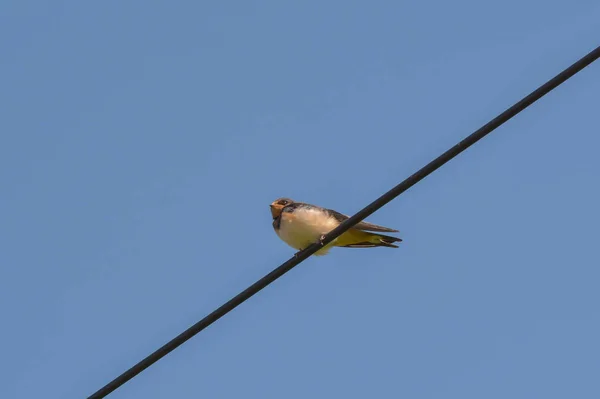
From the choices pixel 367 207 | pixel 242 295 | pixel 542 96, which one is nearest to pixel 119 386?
pixel 242 295

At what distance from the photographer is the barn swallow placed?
30.4 feet

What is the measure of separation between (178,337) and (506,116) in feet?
6.19

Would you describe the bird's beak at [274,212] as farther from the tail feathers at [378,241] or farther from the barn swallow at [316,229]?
the tail feathers at [378,241]

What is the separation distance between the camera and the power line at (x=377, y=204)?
209 inches

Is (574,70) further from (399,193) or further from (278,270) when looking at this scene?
(278,270)

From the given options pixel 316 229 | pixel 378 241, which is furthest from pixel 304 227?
pixel 378 241

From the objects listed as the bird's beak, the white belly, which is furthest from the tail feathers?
the bird's beak

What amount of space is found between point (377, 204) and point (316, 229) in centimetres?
327

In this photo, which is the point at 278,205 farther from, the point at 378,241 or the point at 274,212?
the point at 378,241

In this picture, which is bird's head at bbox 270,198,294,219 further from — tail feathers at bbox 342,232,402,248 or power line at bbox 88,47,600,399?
power line at bbox 88,47,600,399

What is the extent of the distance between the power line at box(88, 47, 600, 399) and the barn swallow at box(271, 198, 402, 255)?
280cm

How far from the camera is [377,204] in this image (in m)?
6.00

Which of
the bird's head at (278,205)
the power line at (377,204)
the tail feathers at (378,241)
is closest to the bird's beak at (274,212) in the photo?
the bird's head at (278,205)

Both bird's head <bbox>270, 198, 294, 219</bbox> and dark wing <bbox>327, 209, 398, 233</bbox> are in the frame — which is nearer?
dark wing <bbox>327, 209, 398, 233</bbox>
